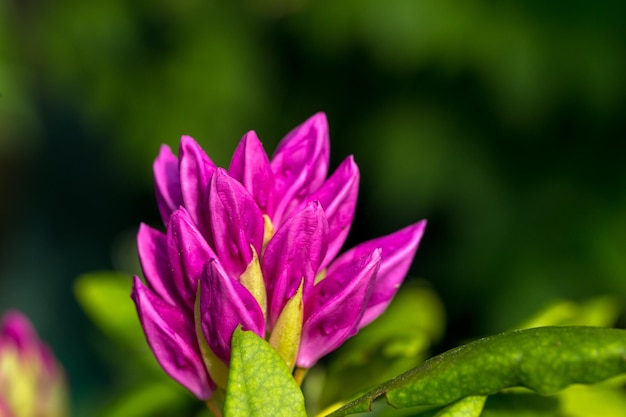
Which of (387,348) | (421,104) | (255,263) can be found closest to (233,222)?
(255,263)

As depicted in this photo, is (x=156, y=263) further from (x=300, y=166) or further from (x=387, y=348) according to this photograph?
(x=387, y=348)

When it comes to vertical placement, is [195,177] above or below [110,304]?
above

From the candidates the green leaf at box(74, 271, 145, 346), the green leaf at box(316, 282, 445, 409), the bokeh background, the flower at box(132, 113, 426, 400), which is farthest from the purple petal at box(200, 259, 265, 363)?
the bokeh background

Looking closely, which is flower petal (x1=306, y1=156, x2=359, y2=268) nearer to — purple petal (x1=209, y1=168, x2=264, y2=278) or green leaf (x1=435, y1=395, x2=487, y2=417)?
purple petal (x1=209, y1=168, x2=264, y2=278)

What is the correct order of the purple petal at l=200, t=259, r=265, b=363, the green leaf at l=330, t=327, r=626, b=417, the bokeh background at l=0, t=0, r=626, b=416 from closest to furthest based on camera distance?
1. the green leaf at l=330, t=327, r=626, b=417
2. the purple petal at l=200, t=259, r=265, b=363
3. the bokeh background at l=0, t=0, r=626, b=416

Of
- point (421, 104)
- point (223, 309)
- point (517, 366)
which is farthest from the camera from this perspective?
point (421, 104)

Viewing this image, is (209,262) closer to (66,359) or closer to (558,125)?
(558,125)

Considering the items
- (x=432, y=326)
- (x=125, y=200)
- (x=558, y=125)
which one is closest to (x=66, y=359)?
(x=125, y=200)

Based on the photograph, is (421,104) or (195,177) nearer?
(195,177)
